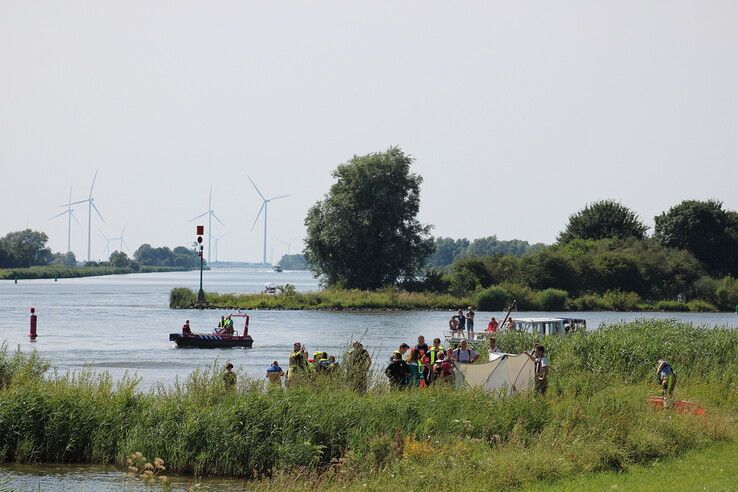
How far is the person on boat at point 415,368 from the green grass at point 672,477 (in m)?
7.19

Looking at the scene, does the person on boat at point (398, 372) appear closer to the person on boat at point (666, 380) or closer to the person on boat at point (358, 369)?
the person on boat at point (358, 369)

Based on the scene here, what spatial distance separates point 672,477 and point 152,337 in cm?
4786

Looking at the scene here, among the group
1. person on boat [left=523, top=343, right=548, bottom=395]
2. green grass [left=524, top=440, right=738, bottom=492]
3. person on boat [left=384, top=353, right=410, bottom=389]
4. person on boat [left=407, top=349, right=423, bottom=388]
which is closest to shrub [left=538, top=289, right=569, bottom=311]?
person on boat [left=407, top=349, right=423, bottom=388]

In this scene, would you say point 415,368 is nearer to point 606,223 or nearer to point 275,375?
point 275,375

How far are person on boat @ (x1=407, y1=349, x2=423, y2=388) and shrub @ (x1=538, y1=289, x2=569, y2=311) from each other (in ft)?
232

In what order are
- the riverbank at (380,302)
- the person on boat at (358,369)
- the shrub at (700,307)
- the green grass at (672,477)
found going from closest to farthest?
the green grass at (672,477) < the person on boat at (358,369) < the riverbank at (380,302) < the shrub at (700,307)

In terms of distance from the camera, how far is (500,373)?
29.2 meters

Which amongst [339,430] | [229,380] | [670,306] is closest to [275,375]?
[229,380]

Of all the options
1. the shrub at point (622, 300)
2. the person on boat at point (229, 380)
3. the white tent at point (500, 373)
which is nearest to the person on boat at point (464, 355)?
the white tent at point (500, 373)

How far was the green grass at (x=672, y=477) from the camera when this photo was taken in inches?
763

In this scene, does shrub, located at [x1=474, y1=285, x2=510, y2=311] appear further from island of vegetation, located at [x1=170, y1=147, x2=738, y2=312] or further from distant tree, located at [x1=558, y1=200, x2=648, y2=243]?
distant tree, located at [x1=558, y1=200, x2=648, y2=243]

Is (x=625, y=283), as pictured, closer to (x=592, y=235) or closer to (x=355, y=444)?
(x=592, y=235)

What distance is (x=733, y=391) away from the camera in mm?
31391

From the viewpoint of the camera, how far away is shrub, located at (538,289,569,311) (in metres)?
100
